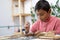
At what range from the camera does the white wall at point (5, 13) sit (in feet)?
9.39

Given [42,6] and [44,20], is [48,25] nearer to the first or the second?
[44,20]

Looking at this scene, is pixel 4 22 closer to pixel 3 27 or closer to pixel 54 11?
pixel 3 27

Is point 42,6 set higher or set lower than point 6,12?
higher

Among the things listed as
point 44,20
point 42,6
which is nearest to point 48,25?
point 44,20

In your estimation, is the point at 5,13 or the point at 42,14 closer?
the point at 42,14

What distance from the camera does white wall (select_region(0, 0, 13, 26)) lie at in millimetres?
2861

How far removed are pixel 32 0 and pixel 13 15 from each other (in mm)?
458

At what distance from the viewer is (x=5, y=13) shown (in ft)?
9.50

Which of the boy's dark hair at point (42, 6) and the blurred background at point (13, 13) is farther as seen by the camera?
the blurred background at point (13, 13)

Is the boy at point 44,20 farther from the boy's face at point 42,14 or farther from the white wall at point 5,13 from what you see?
the white wall at point 5,13

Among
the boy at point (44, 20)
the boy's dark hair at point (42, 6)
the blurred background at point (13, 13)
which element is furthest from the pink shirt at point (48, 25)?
the blurred background at point (13, 13)

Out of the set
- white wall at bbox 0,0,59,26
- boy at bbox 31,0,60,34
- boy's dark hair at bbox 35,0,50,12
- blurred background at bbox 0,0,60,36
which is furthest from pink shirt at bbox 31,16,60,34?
white wall at bbox 0,0,59,26

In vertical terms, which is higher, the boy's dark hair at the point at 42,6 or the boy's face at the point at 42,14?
the boy's dark hair at the point at 42,6

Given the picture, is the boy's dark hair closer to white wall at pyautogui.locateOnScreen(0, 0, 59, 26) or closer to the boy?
the boy
